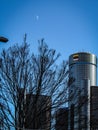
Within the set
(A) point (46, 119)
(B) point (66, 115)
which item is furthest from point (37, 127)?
(B) point (66, 115)

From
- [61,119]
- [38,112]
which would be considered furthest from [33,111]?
[61,119]

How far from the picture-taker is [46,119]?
15055mm

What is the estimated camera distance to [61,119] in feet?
49.4

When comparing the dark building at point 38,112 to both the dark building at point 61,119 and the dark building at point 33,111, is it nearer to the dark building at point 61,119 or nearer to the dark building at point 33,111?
the dark building at point 33,111

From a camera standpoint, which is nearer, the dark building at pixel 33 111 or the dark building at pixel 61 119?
the dark building at pixel 33 111

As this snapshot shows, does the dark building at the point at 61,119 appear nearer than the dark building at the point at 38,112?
No

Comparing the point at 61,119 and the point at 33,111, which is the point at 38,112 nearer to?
the point at 33,111

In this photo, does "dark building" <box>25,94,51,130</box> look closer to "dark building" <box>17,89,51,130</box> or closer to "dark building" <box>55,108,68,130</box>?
"dark building" <box>17,89,51,130</box>

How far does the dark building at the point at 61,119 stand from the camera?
15019 millimetres

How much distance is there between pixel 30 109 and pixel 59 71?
7.53 feet

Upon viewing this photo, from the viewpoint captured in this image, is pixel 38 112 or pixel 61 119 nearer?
pixel 38 112

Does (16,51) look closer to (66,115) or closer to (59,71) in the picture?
(59,71)

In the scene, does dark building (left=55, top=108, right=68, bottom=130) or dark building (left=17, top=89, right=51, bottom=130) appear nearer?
dark building (left=17, top=89, right=51, bottom=130)

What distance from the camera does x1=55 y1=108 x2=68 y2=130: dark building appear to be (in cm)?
1502
